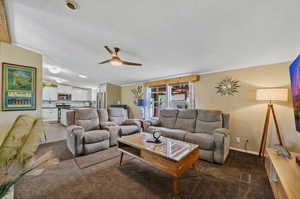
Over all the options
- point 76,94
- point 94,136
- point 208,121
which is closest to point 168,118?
point 208,121

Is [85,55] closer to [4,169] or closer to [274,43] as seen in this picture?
[4,169]

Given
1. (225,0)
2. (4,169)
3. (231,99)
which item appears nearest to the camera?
(4,169)

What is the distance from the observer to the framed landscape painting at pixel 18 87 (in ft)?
8.79

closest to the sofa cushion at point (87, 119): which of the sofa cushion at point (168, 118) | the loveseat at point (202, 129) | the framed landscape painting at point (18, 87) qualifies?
the framed landscape painting at point (18, 87)

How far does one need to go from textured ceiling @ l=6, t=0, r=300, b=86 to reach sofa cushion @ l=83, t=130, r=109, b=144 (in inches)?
80.1

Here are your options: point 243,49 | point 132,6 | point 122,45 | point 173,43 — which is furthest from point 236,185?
point 122,45

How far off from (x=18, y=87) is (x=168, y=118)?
379cm

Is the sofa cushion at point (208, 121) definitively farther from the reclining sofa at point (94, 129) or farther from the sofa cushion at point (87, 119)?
the sofa cushion at point (87, 119)

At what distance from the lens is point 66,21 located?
2180mm

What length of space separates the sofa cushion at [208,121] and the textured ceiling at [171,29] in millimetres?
1220

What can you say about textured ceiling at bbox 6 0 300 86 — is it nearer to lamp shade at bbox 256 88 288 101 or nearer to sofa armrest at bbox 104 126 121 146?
lamp shade at bbox 256 88 288 101

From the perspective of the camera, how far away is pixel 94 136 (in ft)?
9.01

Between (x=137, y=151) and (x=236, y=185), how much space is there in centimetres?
153

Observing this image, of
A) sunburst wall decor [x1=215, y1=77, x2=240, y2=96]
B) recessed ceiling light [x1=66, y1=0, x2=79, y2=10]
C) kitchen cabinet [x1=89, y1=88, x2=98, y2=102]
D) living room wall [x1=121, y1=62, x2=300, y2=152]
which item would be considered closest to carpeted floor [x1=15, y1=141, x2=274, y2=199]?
living room wall [x1=121, y1=62, x2=300, y2=152]
